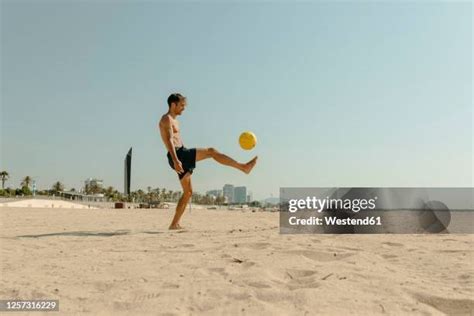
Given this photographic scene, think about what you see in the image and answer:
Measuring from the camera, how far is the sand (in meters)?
2.23

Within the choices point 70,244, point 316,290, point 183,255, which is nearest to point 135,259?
point 183,255

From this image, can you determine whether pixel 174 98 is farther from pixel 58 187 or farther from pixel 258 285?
pixel 58 187

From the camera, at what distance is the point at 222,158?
20.6 ft

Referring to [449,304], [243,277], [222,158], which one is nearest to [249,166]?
[222,158]

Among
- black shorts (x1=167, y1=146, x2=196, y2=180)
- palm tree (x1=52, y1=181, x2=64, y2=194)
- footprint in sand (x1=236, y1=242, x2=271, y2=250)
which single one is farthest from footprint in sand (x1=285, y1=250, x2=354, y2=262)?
palm tree (x1=52, y1=181, x2=64, y2=194)

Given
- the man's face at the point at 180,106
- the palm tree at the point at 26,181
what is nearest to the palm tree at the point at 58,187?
the palm tree at the point at 26,181

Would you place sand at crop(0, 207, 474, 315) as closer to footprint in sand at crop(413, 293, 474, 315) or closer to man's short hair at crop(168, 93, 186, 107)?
footprint in sand at crop(413, 293, 474, 315)

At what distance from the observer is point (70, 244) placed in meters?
4.52

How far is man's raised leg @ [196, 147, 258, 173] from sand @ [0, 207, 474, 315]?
73.9 inches

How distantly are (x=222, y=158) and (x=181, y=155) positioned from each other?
2.21 ft

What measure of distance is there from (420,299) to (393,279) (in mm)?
426

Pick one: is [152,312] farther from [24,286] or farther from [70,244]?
[70,244]

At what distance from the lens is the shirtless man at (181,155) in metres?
6.19

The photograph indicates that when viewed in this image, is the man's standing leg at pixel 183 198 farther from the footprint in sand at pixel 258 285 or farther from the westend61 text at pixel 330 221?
the footprint in sand at pixel 258 285
